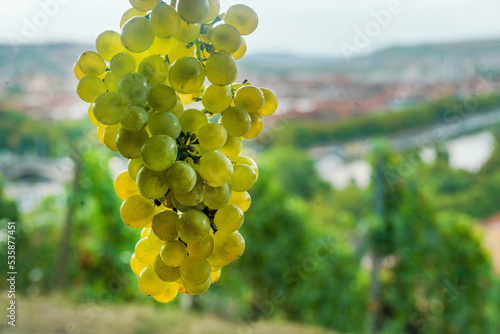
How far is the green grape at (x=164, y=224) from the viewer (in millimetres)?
335

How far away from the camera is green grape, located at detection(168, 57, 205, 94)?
12.2 inches

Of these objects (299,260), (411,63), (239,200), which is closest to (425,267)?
(299,260)

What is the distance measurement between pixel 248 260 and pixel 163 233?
4.08 m

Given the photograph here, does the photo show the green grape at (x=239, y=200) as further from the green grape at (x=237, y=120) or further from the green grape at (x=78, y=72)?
the green grape at (x=78, y=72)

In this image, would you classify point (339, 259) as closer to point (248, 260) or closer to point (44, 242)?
point (248, 260)

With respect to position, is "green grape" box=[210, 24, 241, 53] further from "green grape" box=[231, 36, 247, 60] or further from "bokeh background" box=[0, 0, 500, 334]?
"bokeh background" box=[0, 0, 500, 334]

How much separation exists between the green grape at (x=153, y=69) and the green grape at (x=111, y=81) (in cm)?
3

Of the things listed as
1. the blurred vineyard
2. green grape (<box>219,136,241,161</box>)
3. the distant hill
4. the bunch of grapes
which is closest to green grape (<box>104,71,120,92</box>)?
the bunch of grapes

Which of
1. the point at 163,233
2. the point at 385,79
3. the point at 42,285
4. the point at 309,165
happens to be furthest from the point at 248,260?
the point at 385,79

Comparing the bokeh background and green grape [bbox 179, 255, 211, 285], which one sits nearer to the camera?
green grape [bbox 179, 255, 211, 285]

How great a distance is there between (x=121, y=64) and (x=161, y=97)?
0.05m

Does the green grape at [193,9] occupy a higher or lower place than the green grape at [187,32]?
higher

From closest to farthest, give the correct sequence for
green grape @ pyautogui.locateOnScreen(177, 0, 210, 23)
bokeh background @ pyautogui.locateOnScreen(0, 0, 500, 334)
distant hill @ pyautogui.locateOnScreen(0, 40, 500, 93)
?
green grape @ pyautogui.locateOnScreen(177, 0, 210, 23)
bokeh background @ pyautogui.locateOnScreen(0, 0, 500, 334)
distant hill @ pyautogui.locateOnScreen(0, 40, 500, 93)

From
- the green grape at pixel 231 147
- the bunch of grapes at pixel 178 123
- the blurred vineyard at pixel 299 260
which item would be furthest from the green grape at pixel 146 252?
the blurred vineyard at pixel 299 260
